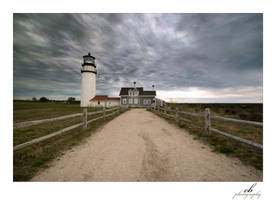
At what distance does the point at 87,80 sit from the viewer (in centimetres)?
3000

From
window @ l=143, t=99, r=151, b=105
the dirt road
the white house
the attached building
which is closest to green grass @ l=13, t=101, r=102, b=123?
the white house

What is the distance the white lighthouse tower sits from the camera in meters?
29.4

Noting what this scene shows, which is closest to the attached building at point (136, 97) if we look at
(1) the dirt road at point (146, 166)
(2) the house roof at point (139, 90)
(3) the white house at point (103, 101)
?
(2) the house roof at point (139, 90)

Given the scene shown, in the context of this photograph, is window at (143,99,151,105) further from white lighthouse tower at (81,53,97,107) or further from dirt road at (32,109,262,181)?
dirt road at (32,109,262,181)

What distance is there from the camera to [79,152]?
3455 millimetres

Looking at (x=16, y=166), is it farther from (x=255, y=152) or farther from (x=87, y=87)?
(x=87, y=87)

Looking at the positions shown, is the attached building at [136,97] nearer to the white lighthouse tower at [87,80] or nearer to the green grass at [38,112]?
the white lighthouse tower at [87,80]

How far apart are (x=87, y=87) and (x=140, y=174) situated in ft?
103

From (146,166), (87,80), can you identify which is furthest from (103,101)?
(146,166)

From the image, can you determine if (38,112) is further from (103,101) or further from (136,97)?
(136,97)

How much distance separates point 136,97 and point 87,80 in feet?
49.3

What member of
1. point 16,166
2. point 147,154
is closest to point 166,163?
point 147,154

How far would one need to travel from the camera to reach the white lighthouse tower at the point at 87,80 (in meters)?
29.4
